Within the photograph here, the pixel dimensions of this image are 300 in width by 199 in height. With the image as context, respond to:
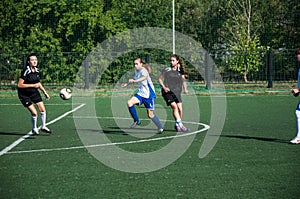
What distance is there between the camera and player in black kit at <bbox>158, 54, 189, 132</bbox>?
45.8ft

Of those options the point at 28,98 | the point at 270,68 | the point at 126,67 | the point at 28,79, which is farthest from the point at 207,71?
the point at 28,79

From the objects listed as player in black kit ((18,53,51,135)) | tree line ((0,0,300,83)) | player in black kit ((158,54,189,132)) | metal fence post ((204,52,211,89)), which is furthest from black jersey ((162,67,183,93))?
tree line ((0,0,300,83))

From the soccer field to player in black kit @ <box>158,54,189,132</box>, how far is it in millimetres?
457

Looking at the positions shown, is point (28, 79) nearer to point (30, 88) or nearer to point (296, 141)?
point (30, 88)

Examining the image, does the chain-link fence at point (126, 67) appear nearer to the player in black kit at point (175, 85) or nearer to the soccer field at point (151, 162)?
the soccer field at point (151, 162)

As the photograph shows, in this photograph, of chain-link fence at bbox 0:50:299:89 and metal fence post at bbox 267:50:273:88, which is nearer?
metal fence post at bbox 267:50:273:88

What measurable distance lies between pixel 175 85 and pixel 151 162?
5.30 m

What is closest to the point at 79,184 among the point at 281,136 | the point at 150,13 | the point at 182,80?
the point at 281,136

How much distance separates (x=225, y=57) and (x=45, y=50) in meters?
11.5

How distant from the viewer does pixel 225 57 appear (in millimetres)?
36500

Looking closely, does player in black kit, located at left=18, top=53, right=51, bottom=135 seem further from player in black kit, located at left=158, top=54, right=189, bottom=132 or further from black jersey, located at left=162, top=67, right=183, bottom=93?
black jersey, located at left=162, top=67, right=183, bottom=93

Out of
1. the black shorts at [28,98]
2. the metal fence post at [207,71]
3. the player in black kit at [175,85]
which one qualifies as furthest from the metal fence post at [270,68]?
the black shorts at [28,98]

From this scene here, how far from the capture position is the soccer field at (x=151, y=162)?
7.29m

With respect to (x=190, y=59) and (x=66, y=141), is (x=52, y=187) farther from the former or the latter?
(x=190, y=59)
